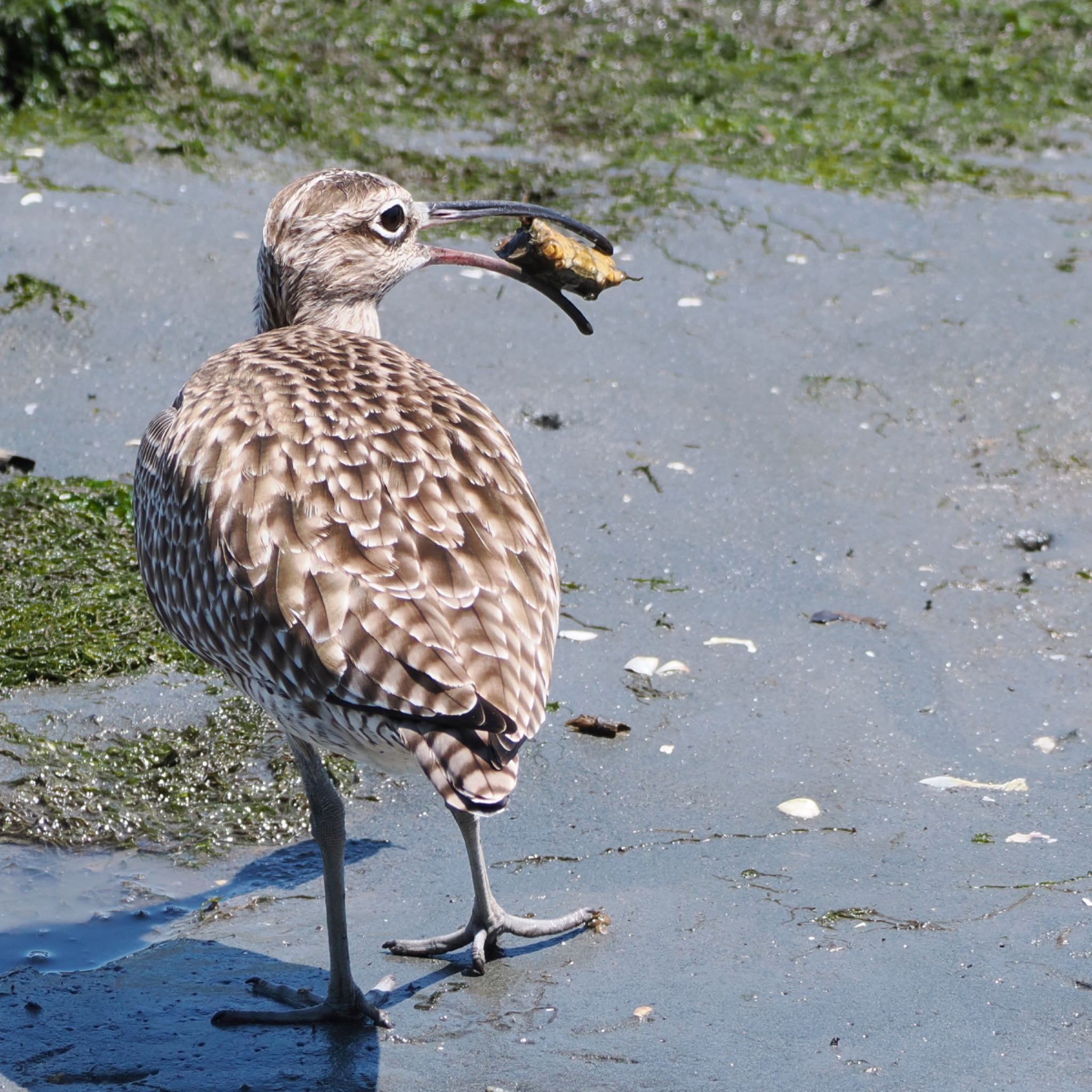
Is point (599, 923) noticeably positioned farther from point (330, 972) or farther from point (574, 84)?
point (574, 84)

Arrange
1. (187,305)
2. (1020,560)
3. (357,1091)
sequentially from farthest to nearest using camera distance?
(187,305)
(1020,560)
(357,1091)

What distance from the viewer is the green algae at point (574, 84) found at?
29.6ft

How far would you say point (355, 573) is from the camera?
3.39m

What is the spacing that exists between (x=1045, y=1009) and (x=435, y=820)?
72.7 inches

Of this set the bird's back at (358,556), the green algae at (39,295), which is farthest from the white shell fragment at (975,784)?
the green algae at (39,295)

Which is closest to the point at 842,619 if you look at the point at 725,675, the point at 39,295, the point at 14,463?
the point at 725,675

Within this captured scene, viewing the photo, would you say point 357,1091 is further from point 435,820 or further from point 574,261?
point 574,261

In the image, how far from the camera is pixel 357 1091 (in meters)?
3.42

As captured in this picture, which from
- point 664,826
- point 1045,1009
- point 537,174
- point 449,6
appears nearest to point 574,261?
point 664,826

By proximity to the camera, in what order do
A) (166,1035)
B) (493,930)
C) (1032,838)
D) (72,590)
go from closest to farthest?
(166,1035)
(493,930)
(1032,838)
(72,590)

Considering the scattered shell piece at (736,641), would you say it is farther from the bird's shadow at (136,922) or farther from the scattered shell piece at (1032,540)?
the bird's shadow at (136,922)

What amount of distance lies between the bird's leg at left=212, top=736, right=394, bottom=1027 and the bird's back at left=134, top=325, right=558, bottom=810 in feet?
1.05

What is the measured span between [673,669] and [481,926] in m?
1.57

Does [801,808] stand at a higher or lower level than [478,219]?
lower
